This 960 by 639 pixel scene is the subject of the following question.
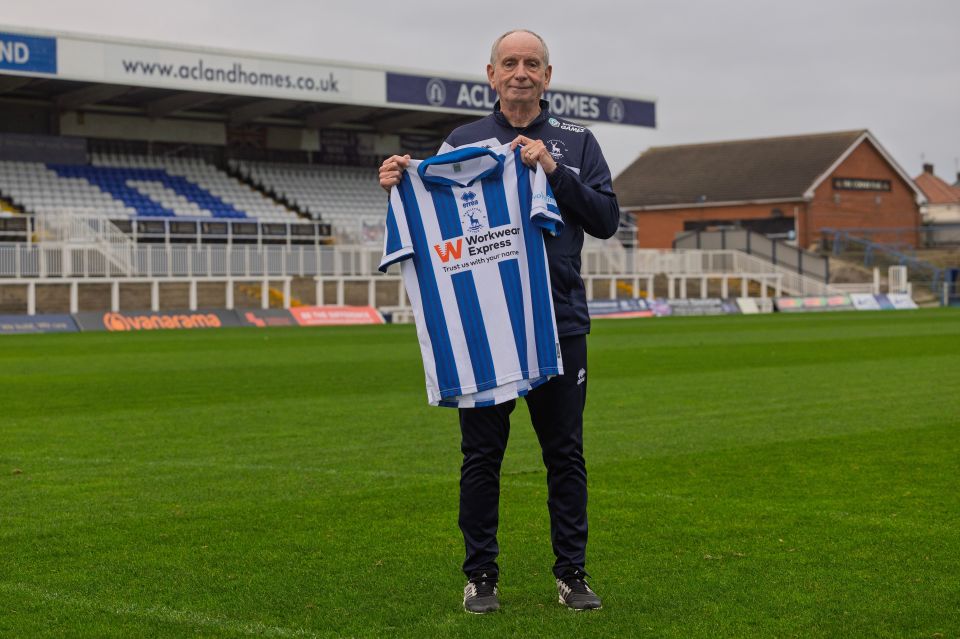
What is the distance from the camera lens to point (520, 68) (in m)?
4.84

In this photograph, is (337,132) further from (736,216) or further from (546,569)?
(546,569)

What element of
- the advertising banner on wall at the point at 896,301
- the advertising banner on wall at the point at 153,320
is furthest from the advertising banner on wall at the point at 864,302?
the advertising banner on wall at the point at 153,320

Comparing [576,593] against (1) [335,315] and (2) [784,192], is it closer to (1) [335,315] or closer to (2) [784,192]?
(1) [335,315]

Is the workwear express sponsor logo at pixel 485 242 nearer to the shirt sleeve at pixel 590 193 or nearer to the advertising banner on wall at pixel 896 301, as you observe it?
the shirt sleeve at pixel 590 193

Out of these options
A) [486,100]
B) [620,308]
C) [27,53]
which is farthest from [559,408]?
[486,100]

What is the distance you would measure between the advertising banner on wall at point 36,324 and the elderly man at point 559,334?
2514 cm

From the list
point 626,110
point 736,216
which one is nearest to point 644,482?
point 626,110

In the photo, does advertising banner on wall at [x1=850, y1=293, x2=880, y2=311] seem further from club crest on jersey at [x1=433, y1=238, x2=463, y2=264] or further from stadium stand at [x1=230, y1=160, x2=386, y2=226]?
club crest on jersey at [x1=433, y1=238, x2=463, y2=264]

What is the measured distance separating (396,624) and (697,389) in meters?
9.86

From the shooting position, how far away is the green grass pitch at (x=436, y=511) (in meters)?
4.80

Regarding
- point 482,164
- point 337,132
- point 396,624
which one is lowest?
point 396,624

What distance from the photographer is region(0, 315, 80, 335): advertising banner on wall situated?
28.5 meters

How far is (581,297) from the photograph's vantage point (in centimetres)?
508

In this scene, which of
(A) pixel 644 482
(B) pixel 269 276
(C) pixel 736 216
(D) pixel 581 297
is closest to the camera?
(D) pixel 581 297
